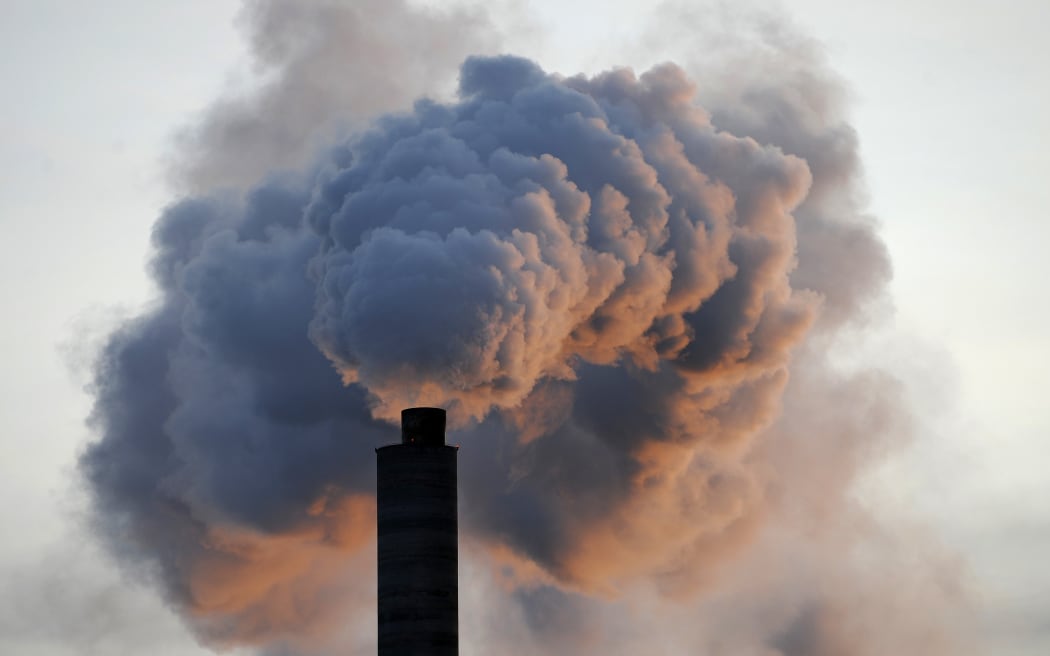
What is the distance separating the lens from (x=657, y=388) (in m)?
110

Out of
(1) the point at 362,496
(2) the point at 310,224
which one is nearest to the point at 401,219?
(2) the point at 310,224

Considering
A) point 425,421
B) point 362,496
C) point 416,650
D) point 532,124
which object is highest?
A: point 532,124

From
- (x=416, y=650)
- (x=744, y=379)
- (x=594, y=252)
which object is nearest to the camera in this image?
(x=416, y=650)

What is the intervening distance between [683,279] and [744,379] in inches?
402

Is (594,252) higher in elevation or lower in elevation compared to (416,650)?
higher

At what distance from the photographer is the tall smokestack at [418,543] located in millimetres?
89938

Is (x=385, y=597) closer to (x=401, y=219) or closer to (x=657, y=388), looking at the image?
(x=401, y=219)

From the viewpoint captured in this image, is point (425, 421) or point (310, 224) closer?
point (425, 421)

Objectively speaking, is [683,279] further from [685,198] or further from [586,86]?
[586,86]

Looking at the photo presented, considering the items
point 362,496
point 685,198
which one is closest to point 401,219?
point 685,198

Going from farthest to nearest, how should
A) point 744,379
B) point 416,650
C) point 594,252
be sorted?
point 744,379 < point 594,252 < point 416,650

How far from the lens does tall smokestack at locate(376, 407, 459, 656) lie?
89938mm

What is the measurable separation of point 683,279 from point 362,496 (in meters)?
22.7

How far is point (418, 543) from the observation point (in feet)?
297
